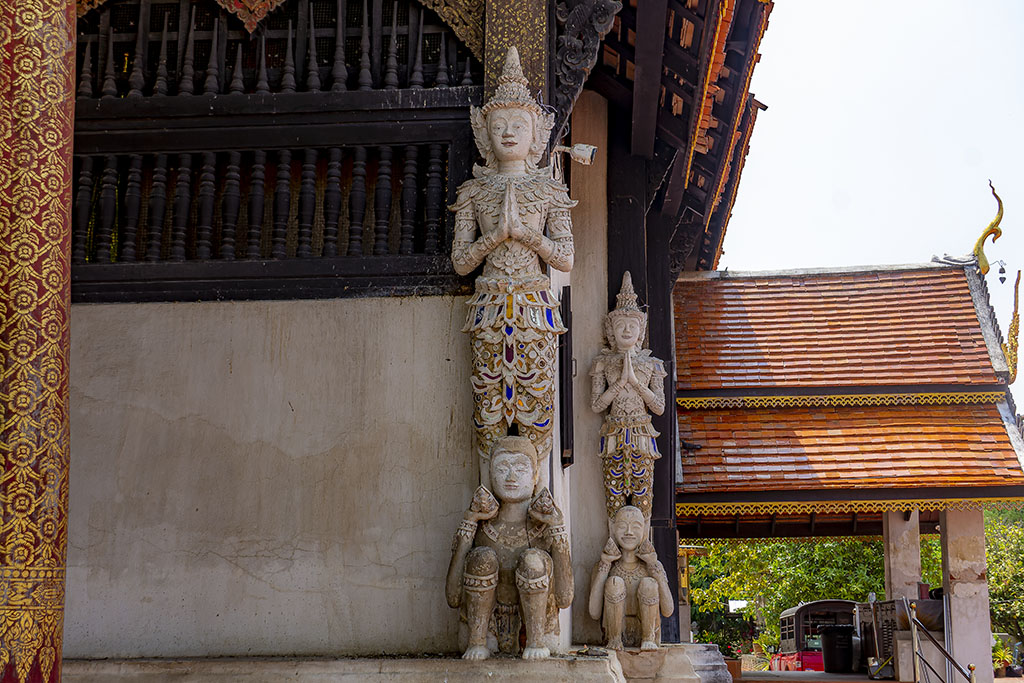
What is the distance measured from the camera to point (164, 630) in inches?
195

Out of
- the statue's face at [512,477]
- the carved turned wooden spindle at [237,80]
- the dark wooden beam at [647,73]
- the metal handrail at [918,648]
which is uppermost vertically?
the dark wooden beam at [647,73]

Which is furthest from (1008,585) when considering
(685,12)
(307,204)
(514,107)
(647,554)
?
(307,204)

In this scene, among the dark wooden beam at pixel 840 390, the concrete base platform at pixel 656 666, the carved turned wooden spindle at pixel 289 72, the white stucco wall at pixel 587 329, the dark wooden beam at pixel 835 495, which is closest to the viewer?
the carved turned wooden spindle at pixel 289 72

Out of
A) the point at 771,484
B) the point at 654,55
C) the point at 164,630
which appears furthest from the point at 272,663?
the point at 771,484

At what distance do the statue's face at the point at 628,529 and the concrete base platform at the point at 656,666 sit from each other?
649 mm

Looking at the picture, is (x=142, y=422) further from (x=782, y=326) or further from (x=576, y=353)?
(x=782, y=326)

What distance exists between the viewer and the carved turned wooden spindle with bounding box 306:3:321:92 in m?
5.40

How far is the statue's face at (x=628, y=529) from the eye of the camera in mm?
7672

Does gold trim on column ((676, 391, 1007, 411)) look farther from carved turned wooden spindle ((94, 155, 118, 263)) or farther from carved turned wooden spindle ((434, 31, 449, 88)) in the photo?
carved turned wooden spindle ((94, 155, 118, 263))

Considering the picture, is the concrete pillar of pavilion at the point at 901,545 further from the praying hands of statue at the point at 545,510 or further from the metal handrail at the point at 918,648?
the praying hands of statue at the point at 545,510

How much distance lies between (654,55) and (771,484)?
495cm

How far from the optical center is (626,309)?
26.6 feet

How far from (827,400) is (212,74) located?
786 centimetres

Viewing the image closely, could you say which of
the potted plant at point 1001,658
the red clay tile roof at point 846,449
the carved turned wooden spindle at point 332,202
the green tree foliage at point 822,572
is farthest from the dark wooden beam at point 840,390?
the potted plant at point 1001,658
